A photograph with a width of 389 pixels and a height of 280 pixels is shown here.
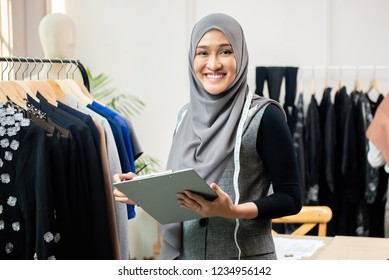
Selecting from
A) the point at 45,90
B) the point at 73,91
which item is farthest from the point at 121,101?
the point at 45,90

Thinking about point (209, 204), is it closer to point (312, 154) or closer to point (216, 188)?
point (216, 188)

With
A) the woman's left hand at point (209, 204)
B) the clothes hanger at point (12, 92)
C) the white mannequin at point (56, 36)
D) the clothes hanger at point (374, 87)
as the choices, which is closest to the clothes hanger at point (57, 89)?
the clothes hanger at point (12, 92)

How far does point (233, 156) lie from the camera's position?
1.37 meters

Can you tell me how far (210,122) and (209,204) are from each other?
26 cm

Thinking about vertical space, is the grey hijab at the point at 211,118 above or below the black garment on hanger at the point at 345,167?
above

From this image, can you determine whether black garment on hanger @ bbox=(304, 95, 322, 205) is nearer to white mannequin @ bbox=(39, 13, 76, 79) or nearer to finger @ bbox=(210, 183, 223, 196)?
white mannequin @ bbox=(39, 13, 76, 79)

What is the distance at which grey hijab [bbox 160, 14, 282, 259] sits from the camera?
137 cm

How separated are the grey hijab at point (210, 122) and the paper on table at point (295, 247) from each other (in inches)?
23.3

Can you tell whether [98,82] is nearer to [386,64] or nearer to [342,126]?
[342,126]

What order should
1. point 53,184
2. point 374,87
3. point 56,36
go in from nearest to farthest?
point 53,184
point 56,36
point 374,87

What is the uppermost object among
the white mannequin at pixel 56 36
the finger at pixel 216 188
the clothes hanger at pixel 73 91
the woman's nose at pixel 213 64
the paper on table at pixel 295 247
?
the white mannequin at pixel 56 36

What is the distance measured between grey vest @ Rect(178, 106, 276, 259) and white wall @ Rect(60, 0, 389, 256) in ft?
7.50

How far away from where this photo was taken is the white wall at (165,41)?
3.58 m

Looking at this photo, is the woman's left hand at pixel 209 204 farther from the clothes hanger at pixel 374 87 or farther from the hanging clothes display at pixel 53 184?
the clothes hanger at pixel 374 87
